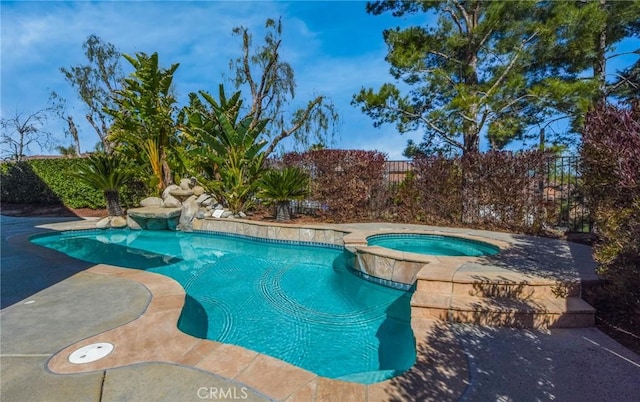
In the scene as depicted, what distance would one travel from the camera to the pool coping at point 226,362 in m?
1.98

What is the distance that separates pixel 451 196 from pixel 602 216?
573cm

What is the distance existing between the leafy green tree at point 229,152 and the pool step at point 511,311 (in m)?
7.47

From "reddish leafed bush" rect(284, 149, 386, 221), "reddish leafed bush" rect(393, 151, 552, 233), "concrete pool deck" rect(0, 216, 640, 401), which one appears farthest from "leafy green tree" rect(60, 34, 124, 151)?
"concrete pool deck" rect(0, 216, 640, 401)

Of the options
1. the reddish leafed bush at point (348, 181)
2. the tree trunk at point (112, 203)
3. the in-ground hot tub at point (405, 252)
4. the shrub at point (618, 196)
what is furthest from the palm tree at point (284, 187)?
the shrub at point (618, 196)

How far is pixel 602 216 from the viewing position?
2820mm

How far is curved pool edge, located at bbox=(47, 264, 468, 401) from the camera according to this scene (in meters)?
1.99

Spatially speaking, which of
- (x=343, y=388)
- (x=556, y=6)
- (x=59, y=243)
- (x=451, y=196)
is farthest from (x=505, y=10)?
(x=59, y=243)

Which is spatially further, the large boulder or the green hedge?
the green hedge

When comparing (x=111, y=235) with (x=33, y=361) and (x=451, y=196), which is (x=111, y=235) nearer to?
(x=33, y=361)

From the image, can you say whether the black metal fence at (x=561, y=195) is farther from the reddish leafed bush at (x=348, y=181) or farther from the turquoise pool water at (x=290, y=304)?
the turquoise pool water at (x=290, y=304)

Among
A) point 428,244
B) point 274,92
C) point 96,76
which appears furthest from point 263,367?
point 96,76

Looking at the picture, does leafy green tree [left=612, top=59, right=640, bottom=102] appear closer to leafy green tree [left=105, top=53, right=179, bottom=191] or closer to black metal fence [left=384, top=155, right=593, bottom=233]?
black metal fence [left=384, top=155, right=593, bottom=233]

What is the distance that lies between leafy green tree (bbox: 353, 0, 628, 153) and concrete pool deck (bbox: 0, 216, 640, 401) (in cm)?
682

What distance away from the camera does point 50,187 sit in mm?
13367
